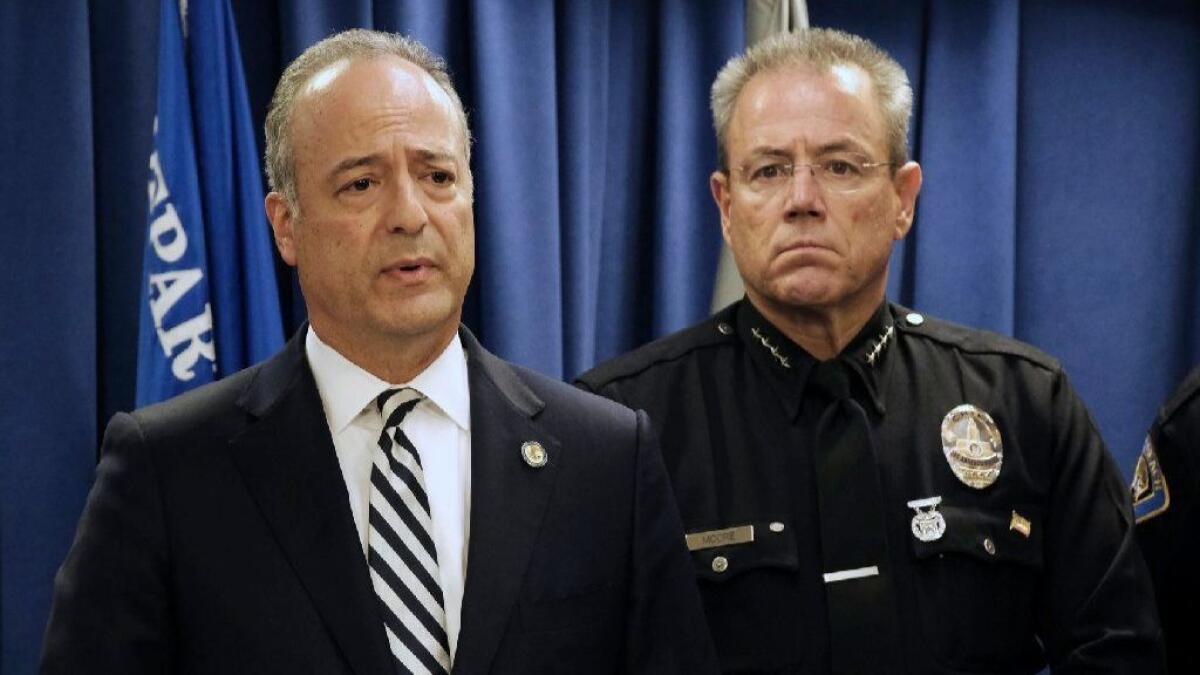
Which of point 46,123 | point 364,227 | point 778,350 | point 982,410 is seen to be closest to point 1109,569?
point 982,410

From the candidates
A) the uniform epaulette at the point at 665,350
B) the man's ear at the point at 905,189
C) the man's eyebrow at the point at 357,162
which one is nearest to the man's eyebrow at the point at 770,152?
the man's ear at the point at 905,189

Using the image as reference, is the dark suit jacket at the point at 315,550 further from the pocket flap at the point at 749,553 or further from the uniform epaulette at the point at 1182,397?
the uniform epaulette at the point at 1182,397

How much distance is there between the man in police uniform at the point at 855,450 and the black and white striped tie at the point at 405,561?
598mm

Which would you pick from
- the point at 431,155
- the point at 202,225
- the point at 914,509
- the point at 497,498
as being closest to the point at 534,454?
the point at 497,498

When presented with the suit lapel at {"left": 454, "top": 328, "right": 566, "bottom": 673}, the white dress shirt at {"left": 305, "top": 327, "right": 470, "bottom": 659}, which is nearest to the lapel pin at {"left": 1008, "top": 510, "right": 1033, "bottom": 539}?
the suit lapel at {"left": 454, "top": 328, "right": 566, "bottom": 673}

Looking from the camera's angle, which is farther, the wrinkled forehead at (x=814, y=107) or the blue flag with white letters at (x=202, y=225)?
the blue flag with white letters at (x=202, y=225)

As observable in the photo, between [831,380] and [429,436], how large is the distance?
0.76 metres

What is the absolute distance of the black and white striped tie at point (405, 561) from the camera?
1.75m

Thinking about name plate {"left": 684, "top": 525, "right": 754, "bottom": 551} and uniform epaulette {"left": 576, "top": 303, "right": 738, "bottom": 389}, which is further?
uniform epaulette {"left": 576, "top": 303, "right": 738, "bottom": 389}

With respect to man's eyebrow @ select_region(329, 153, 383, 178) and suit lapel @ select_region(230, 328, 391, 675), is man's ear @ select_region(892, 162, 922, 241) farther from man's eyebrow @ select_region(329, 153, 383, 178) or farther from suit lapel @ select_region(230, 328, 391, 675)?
suit lapel @ select_region(230, 328, 391, 675)

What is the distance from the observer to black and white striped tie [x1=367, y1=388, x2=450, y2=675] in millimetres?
1753

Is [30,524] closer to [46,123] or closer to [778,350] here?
[46,123]

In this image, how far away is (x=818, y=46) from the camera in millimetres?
2395

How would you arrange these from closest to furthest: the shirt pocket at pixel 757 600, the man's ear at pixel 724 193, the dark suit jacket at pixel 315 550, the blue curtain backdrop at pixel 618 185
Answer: the dark suit jacket at pixel 315 550
the shirt pocket at pixel 757 600
the man's ear at pixel 724 193
the blue curtain backdrop at pixel 618 185
